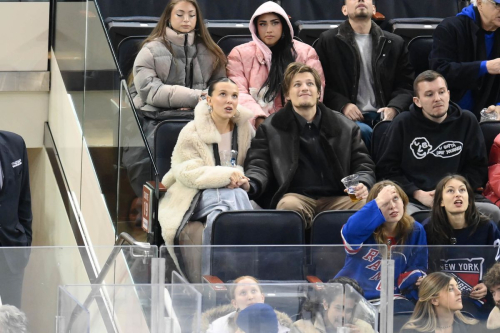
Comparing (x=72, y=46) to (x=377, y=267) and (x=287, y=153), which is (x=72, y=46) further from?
(x=377, y=267)

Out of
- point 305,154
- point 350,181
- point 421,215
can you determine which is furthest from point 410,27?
point 421,215

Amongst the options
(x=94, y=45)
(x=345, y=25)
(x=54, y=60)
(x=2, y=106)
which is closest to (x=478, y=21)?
(x=345, y=25)

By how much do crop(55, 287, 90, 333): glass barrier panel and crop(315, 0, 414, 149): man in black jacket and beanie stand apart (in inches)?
122

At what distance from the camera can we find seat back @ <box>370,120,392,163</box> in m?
5.81

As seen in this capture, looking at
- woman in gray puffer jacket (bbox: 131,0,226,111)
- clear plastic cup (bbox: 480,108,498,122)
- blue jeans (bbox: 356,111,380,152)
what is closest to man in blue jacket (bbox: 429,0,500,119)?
clear plastic cup (bbox: 480,108,498,122)

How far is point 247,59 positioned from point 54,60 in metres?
1.49

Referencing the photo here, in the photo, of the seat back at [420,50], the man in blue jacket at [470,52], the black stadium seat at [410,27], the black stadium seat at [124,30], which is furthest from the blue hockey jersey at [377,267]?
the black stadium seat at [410,27]

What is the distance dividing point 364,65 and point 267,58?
0.63m

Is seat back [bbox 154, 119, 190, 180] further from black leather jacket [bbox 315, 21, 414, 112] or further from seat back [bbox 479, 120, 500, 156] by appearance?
seat back [bbox 479, 120, 500, 156]

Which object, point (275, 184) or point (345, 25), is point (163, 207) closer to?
point (275, 184)

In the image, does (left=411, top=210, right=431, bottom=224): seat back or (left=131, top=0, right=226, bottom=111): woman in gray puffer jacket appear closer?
(left=411, top=210, right=431, bottom=224): seat back

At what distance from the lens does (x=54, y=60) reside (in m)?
6.99

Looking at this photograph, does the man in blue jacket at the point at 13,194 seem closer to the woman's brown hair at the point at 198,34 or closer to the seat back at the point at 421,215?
the woman's brown hair at the point at 198,34

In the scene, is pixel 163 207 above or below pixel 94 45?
below
